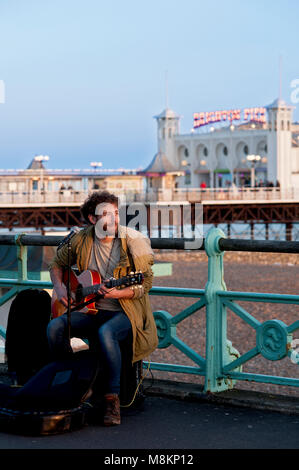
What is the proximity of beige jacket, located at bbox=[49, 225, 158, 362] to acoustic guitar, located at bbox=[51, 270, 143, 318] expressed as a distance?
103 mm

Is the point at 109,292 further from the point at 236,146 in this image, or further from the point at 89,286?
the point at 236,146

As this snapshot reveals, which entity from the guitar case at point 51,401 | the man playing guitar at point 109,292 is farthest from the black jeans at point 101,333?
the guitar case at point 51,401

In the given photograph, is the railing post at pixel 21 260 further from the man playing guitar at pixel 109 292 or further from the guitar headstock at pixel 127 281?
the guitar headstock at pixel 127 281

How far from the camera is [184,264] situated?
52188 mm

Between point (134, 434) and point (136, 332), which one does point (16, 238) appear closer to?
point (136, 332)

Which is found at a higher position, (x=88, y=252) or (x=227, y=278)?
(x=88, y=252)

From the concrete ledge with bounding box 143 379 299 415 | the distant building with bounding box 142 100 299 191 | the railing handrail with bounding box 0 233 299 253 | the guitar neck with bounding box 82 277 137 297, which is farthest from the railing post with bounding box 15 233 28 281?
the distant building with bounding box 142 100 299 191

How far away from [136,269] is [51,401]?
887mm

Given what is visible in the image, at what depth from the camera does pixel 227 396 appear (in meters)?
5.51

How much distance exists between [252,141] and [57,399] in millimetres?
137087

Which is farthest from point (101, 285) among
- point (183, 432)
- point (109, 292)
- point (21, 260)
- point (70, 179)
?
point (70, 179)

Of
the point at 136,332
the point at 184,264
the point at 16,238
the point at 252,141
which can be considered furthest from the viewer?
the point at 252,141
